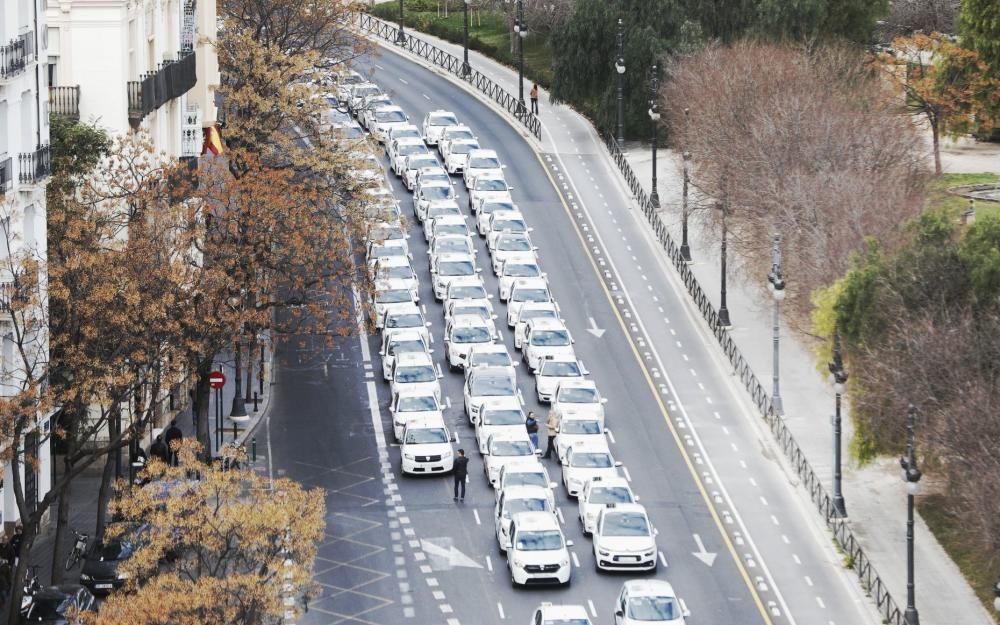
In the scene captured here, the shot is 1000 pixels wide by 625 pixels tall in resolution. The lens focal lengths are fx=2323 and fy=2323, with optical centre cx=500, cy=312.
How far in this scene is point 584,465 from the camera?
72562mm

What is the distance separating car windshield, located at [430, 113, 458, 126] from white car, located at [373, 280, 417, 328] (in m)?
25.4

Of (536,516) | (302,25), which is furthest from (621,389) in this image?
(302,25)

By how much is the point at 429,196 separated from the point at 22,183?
37.7m

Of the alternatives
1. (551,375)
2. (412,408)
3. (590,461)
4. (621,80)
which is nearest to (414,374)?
(412,408)

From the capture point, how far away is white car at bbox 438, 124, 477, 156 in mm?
110875

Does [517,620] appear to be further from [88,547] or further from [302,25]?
[302,25]

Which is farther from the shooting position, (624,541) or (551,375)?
(551,375)

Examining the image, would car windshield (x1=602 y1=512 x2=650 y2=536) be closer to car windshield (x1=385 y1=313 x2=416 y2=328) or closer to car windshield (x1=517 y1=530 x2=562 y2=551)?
car windshield (x1=517 y1=530 x2=562 y2=551)

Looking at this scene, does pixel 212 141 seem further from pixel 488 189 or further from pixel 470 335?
pixel 488 189

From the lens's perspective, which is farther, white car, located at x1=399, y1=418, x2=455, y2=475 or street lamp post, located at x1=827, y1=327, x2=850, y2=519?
white car, located at x1=399, y1=418, x2=455, y2=475

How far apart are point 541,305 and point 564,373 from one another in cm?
638

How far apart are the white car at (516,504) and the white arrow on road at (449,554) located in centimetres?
108

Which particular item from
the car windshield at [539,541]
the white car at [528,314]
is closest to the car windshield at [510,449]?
the car windshield at [539,541]

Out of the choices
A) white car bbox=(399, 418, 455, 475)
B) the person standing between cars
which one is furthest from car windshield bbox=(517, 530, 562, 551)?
the person standing between cars
